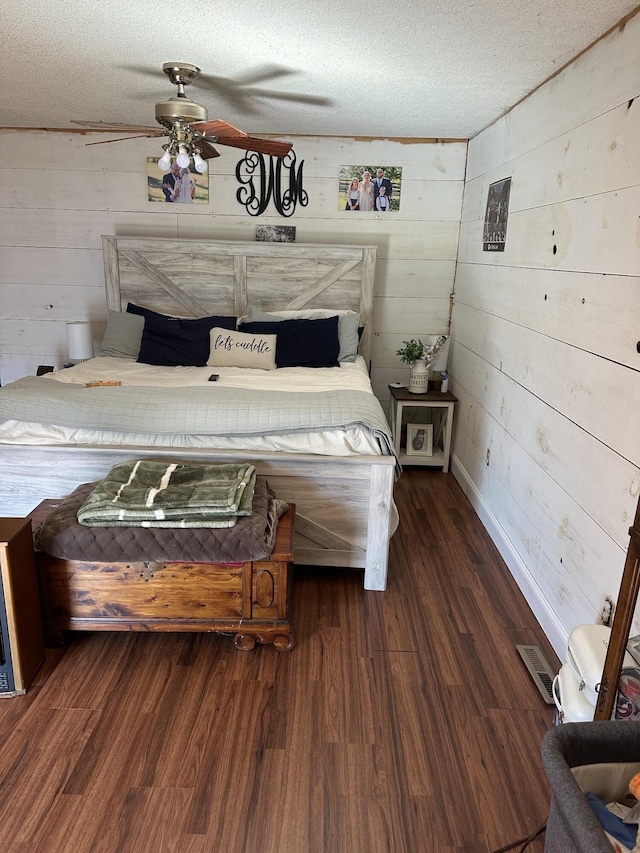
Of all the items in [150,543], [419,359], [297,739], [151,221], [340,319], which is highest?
[151,221]

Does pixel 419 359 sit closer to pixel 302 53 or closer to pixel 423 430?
pixel 423 430

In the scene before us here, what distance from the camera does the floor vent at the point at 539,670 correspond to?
2029 mm

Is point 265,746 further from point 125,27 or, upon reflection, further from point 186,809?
point 125,27

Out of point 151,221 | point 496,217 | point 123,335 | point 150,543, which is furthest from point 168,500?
point 151,221

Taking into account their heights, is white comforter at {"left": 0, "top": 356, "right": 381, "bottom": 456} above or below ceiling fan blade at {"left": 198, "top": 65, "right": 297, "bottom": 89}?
below

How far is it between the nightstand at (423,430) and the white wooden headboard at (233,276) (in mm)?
574

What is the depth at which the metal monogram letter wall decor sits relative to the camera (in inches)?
166

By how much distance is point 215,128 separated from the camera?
2572mm

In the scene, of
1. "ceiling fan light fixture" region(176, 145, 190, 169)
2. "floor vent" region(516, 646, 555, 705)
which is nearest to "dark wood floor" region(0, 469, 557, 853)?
"floor vent" region(516, 646, 555, 705)

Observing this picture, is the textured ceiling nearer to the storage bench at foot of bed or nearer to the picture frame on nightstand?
the storage bench at foot of bed

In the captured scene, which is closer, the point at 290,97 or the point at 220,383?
the point at 290,97

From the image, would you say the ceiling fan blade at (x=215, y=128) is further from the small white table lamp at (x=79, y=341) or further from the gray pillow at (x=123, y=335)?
the small white table lamp at (x=79, y=341)

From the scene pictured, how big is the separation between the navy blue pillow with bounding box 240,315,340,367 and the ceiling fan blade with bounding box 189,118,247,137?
4.66 ft

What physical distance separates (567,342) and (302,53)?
1.54 metres
